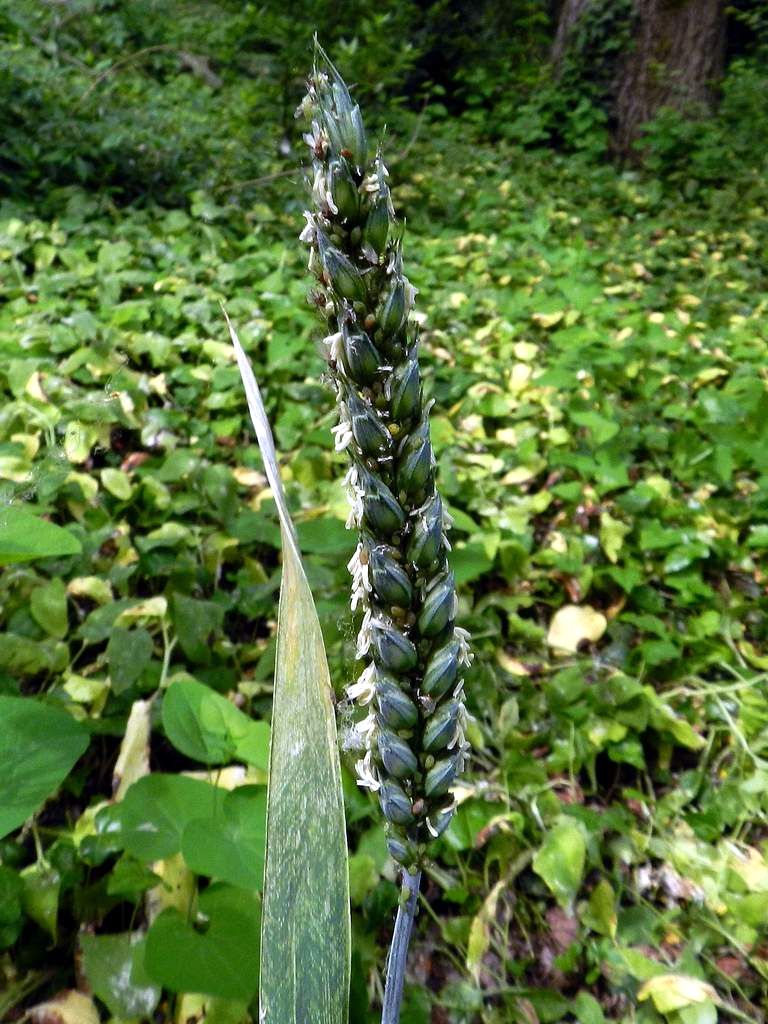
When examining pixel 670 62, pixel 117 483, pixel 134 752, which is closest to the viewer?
pixel 134 752

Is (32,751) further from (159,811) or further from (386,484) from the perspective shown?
(386,484)

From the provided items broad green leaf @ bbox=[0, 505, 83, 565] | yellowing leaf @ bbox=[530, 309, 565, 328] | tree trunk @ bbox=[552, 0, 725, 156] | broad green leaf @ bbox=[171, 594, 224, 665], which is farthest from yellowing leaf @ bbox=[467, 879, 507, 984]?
tree trunk @ bbox=[552, 0, 725, 156]

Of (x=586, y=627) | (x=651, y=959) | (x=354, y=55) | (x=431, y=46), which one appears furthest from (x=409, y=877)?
(x=431, y=46)

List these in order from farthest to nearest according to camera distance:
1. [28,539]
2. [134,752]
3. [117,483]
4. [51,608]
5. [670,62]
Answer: [670,62]
[117,483]
[51,608]
[134,752]
[28,539]

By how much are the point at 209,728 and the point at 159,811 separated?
13 cm

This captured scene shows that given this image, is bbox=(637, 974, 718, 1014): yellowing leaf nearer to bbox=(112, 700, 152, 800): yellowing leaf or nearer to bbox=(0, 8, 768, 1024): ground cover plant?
bbox=(0, 8, 768, 1024): ground cover plant

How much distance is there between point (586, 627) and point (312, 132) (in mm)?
1185

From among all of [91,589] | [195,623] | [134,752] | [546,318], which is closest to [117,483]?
[91,589]

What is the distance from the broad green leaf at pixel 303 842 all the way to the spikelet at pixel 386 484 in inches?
2.5

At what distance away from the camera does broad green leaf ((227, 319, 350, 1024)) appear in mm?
399

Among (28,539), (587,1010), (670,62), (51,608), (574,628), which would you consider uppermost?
(670,62)

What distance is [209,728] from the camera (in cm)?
94

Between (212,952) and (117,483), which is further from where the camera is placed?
(117,483)

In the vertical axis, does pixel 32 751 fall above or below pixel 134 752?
above
